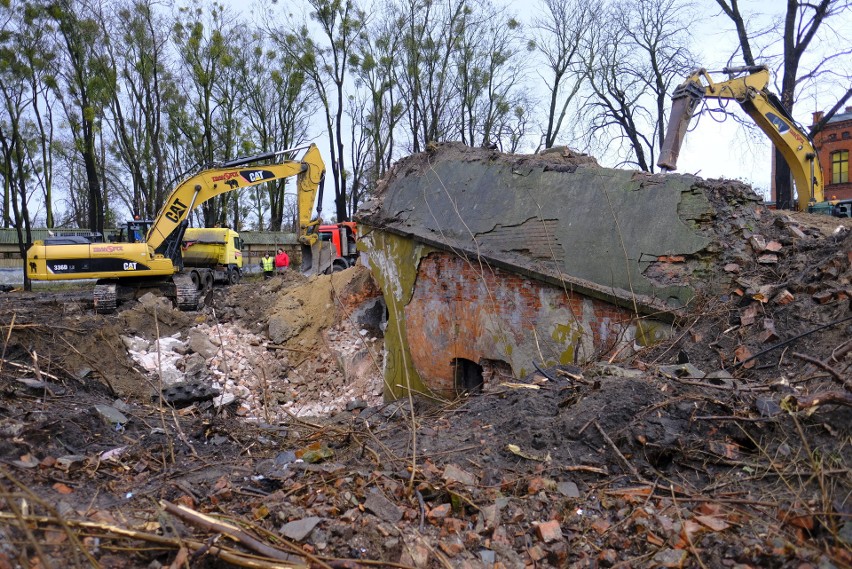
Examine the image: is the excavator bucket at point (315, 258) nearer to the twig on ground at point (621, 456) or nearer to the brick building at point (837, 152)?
the twig on ground at point (621, 456)

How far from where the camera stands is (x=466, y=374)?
761 centimetres

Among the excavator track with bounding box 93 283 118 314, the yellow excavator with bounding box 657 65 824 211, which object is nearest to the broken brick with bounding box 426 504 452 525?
the yellow excavator with bounding box 657 65 824 211

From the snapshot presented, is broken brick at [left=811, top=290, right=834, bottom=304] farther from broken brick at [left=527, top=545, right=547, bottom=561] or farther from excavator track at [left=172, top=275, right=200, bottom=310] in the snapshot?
excavator track at [left=172, top=275, right=200, bottom=310]

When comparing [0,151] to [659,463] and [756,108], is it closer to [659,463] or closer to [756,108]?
[756,108]

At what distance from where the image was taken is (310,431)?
5.11 m

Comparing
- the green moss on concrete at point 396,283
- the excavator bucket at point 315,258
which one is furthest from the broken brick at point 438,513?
the excavator bucket at point 315,258

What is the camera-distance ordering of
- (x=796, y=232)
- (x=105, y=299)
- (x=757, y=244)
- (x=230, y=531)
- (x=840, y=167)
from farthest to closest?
(x=840, y=167) < (x=105, y=299) < (x=796, y=232) < (x=757, y=244) < (x=230, y=531)

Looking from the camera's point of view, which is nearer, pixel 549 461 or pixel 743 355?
pixel 549 461

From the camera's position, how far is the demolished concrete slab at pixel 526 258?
19.3 feet

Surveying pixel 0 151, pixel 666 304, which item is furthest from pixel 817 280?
pixel 0 151

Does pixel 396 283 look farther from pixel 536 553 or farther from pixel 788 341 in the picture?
pixel 536 553

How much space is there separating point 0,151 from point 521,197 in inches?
1245

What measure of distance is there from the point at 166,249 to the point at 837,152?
32.5 meters

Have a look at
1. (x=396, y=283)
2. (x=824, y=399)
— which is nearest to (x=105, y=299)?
(x=396, y=283)
